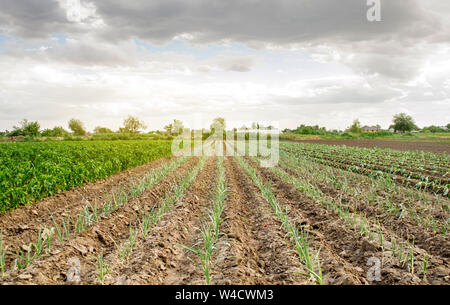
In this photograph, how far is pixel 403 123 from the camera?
8525 centimetres

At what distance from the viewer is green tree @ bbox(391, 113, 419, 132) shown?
84.3m

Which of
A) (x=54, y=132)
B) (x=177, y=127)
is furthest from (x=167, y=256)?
(x=177, y=127)

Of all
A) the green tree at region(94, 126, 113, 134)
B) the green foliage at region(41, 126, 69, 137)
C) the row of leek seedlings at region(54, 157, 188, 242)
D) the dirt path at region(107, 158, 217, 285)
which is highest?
the green tree at region(94, 126, 113, 134)

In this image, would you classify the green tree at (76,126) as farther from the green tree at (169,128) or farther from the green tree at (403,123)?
the green tree at (403,123)

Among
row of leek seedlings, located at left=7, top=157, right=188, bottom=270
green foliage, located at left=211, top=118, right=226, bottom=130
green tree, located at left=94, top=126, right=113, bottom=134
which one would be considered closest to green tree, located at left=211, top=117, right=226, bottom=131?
green foliage, located at left=211, top=118, right=226, bottom=130

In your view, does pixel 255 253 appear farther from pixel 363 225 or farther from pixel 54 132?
pixel 54 132

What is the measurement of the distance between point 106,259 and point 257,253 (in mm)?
2298

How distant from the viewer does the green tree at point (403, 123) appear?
8431cm

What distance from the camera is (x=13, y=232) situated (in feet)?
17.8

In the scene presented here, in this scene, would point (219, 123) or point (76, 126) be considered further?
point (76, 126)

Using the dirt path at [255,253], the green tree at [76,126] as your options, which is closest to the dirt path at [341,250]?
the dirt path at [255,253]

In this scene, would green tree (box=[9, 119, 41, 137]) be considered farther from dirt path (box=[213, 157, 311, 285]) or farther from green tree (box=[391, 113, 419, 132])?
green tree (box=[391, 113, 419, 132])
